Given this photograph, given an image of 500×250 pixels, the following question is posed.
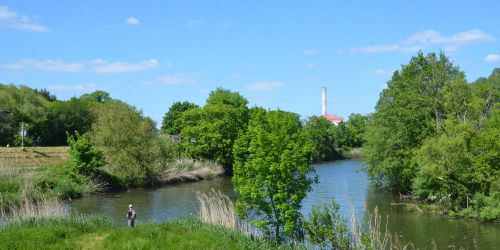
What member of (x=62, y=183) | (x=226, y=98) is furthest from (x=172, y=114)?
(x=62, y=183)

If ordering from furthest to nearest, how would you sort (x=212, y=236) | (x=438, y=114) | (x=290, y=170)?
(x=438, y=114) < (x=290, y=170) < (x=212, y=236)

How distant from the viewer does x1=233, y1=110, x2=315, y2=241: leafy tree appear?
2022 cm

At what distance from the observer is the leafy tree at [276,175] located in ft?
66.3

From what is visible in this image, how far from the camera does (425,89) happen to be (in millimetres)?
41688

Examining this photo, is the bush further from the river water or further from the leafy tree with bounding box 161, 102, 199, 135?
the leafy tree with bounding box 161, 102, 199, 135

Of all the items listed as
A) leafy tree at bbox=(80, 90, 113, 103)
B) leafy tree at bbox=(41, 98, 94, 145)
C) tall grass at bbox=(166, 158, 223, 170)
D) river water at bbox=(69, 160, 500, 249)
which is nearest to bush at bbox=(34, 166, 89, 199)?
river water at bbox=(69, 160, 500, 249)

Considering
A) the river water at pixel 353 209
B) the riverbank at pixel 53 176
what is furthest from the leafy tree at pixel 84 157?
the river water at pixel 353 209

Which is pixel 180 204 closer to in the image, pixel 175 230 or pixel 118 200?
pixel 118 200

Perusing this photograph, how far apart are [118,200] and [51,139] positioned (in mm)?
34165

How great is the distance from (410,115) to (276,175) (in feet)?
76.5

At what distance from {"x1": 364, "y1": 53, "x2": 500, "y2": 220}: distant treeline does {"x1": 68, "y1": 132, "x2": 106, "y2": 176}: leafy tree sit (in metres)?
23.4

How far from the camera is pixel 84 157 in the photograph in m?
44.5

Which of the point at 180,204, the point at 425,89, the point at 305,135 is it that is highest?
the point at 425,89

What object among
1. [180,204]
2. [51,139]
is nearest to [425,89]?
[180,204]
